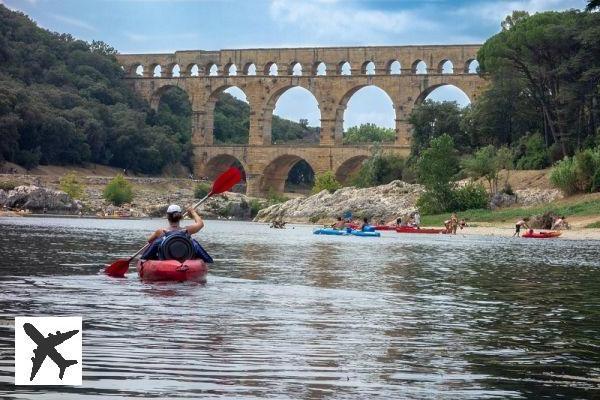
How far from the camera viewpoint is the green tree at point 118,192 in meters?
75.9

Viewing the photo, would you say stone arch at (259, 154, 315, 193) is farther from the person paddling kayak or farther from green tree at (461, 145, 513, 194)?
the person paddling kayak

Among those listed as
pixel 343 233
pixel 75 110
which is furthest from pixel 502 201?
pixel 75 110

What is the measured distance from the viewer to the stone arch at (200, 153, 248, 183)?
302ft

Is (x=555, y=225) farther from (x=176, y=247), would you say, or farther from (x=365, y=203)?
(x=176, y=247)

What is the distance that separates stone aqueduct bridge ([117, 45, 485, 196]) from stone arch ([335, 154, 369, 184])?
96mm

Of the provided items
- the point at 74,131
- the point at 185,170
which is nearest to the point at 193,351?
the point at 74,131

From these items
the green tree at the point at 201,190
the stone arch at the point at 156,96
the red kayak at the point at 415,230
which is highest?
the stone arch at the point at 156,96

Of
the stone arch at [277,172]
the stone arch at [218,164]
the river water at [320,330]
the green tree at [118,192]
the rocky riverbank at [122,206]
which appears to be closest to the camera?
the river water at [320,330]

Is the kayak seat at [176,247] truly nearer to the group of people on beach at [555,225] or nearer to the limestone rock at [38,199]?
the group of people on beach at [555,225]

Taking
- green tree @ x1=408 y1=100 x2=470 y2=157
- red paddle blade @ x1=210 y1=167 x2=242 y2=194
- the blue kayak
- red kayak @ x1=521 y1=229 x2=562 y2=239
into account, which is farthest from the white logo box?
green tree @ x1=408 y1=100 x2=470 y2=157

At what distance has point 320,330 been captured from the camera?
11.5m

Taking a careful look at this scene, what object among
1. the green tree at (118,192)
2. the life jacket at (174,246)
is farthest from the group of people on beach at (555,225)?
the green tree at (118,192)

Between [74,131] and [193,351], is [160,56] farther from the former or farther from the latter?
[193,351]

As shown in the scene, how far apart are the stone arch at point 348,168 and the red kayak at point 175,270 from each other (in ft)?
227
